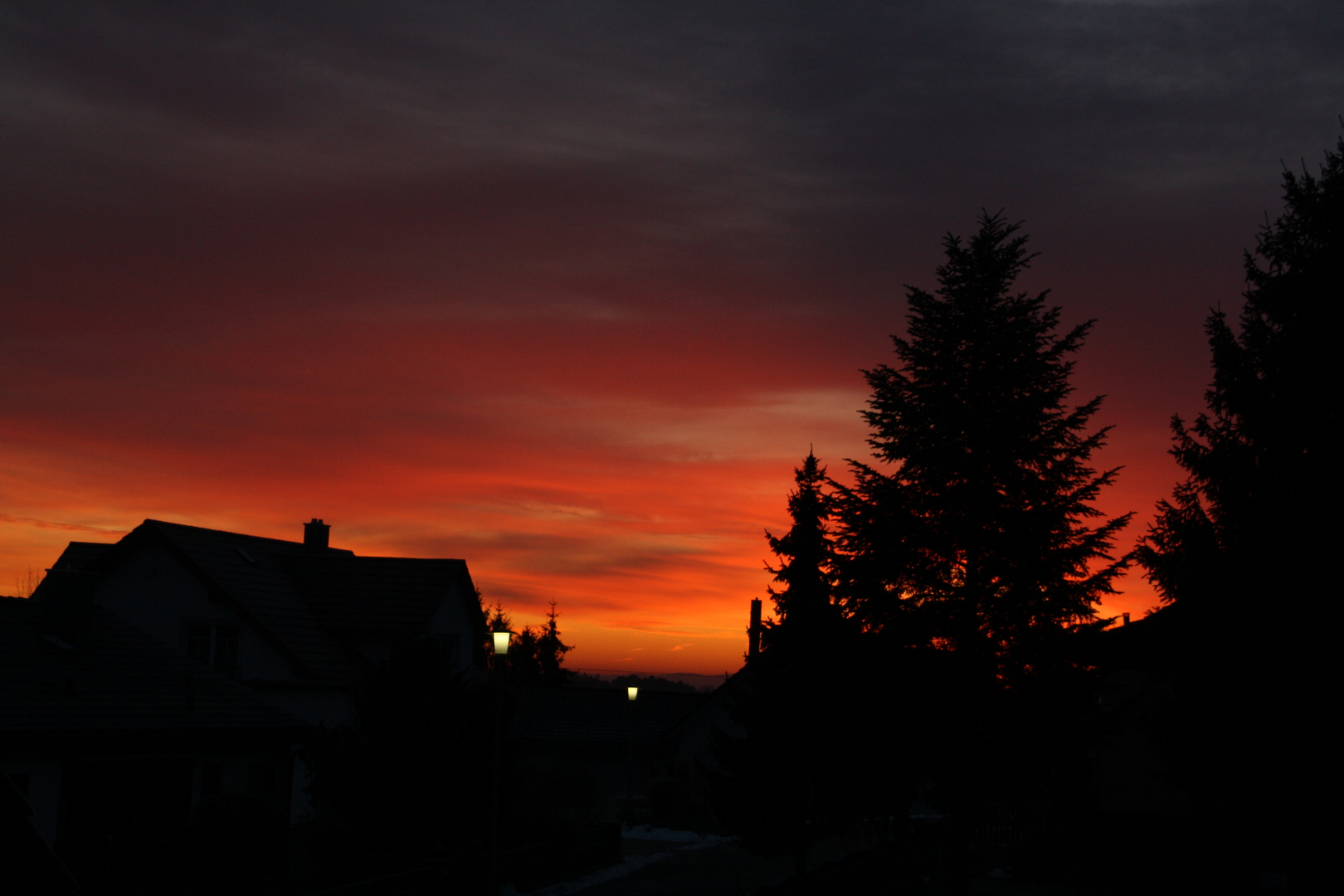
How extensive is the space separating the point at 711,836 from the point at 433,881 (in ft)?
82.0

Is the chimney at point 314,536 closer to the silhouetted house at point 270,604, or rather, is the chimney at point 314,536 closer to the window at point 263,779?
the silhouetted house at point 270,604

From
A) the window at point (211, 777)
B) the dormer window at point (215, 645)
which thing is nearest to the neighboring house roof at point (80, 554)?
the dormer window at point (215, 645)

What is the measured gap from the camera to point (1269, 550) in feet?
59.3

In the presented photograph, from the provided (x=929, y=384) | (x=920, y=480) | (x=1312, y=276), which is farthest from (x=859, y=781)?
(x=1312, y=276)

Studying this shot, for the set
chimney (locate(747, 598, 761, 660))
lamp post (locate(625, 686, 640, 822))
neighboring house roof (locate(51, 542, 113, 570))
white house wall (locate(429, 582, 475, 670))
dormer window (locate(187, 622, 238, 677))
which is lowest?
lamp post (locate(625, 686, 640, 822))

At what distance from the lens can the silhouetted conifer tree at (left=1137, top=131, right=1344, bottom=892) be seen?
56.3 ft

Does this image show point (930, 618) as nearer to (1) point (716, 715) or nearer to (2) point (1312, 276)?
(2) point (1312, 276)

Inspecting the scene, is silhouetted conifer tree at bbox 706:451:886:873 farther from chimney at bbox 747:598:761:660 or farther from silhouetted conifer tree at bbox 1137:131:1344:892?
silhouetted conifer tree at bbox 1137:131:1344:892

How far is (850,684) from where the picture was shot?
75.7ft

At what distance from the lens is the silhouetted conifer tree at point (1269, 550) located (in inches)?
676

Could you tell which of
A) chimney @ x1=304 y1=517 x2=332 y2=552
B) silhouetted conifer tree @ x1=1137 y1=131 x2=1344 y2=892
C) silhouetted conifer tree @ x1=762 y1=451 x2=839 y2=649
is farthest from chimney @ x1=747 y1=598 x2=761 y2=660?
chimney @ x1=304 y1=517 x2=332 y2=552

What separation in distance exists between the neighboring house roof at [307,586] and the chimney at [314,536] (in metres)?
1.29

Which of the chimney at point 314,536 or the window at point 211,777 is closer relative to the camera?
the window at point 211,777

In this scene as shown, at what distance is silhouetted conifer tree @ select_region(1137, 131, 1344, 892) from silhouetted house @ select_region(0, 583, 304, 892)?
1756 cm
